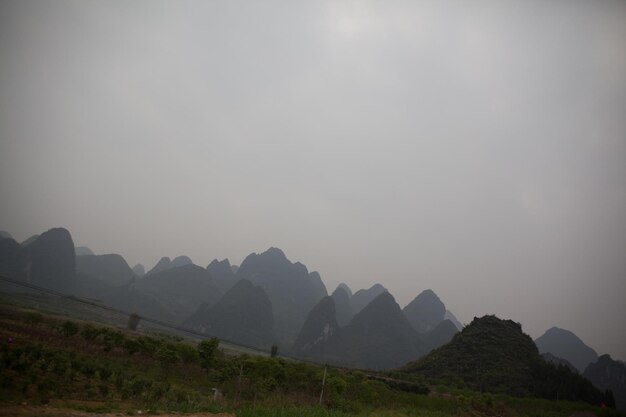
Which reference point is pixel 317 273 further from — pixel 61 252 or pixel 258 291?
pixel 61 252

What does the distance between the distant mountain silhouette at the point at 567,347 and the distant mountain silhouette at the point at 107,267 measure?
182 meters

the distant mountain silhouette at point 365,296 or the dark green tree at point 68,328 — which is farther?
the distant mountain silhouette at point 365,296

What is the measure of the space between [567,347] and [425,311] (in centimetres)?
6980

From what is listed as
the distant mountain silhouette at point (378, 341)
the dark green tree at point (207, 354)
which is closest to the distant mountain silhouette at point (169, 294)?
the distant mountain silhouette at point (378, 341)

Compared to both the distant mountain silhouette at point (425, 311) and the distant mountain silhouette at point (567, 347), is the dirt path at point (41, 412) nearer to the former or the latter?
the distant mountain silhouette at point (425, 311)

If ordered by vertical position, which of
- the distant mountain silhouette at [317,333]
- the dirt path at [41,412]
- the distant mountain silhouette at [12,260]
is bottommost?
the distant mountain silhouette at [317,333]

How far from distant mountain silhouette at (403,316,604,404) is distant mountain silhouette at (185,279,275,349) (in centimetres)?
6128

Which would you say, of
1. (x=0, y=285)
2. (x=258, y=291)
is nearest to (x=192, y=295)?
(x=258, y=291)

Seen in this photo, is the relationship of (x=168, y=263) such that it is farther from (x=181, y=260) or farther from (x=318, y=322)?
(x=318, y=322)

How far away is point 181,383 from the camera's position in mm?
17828

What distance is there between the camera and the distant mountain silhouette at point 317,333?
9506cm

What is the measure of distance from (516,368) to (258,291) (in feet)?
252

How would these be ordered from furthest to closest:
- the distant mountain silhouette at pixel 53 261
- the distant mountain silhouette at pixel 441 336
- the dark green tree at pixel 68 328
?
the distant mountain silhouette at pixel 441 336
the distant mountain silhouette at pixel 53 261
the dark green tree at pixel 68 328

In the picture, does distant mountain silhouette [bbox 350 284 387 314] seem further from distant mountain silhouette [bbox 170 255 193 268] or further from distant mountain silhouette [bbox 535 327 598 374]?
distant mountain silhouette [bbox 170 255 193 268]
